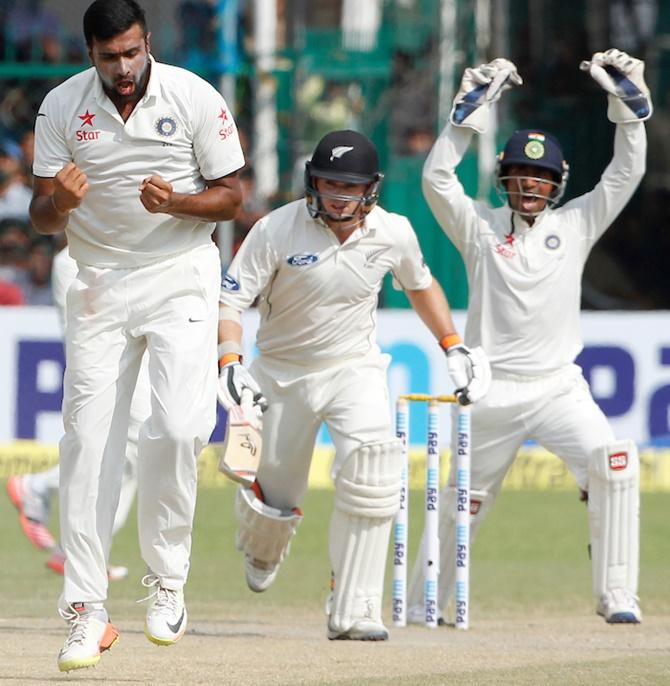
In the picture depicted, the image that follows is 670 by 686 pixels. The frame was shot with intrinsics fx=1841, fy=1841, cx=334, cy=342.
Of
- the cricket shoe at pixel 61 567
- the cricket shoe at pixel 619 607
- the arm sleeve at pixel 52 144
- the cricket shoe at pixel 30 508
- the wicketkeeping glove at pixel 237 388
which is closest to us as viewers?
the arm sleeve at pixel 52 144

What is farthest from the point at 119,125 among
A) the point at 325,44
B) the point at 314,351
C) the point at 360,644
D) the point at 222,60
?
the point at 325,44

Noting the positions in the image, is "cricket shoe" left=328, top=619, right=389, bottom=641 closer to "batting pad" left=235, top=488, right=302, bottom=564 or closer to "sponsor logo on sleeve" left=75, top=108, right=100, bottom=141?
"batting pad" left=235, top=488, right=302, bottom=564

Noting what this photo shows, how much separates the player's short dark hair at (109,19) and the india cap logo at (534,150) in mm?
2230

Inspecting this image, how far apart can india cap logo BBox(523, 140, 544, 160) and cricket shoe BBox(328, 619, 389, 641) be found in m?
1.92

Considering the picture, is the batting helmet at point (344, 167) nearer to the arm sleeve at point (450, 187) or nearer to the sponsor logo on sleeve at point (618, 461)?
the arm sleeve at point (450, 187)

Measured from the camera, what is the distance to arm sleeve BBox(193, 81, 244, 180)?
17.9 ft

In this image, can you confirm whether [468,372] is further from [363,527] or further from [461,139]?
[461,139]

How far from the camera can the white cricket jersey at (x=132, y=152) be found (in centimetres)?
539

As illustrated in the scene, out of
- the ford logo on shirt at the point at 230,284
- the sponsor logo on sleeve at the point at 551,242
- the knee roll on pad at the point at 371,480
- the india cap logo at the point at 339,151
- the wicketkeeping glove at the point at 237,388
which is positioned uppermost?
the india cap logo at the point at 339,151

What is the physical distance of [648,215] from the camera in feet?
47.5

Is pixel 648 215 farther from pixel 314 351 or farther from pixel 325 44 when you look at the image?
pixel 314 351

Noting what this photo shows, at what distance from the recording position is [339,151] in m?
A: 6.34

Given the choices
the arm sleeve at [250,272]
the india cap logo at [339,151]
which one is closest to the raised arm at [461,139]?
the india cap logo at [339,151]

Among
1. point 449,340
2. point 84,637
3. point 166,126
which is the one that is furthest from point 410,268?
point 84,637
